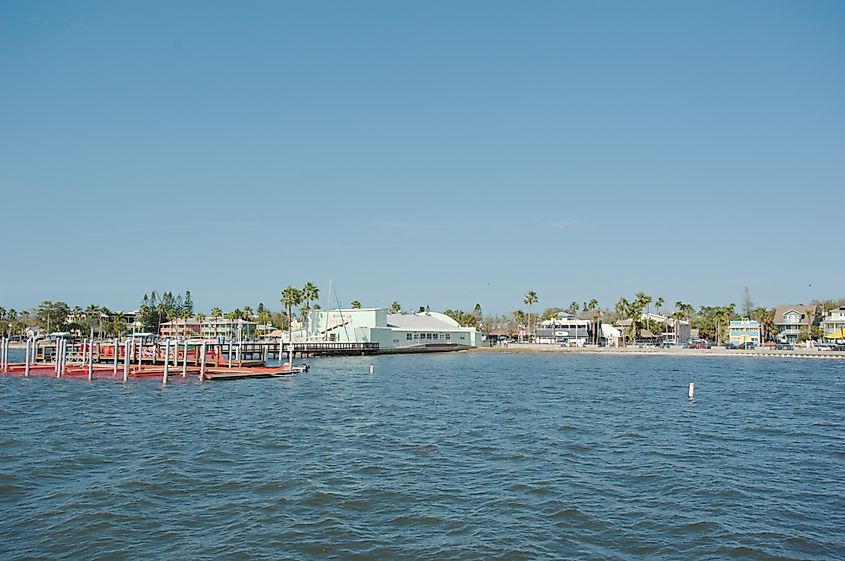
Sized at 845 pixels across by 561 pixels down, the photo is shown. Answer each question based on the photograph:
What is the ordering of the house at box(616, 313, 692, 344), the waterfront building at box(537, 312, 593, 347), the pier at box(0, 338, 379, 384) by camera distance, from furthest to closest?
the house at box(616, 313, 692, 344)
the waterfront building at box(537, 312, 593, 347)
the pier at box(0, 338, 379, 384)

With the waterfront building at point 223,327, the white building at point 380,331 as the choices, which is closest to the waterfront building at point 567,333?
the white building at point 380,331

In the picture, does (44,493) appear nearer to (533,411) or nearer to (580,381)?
(533,411)

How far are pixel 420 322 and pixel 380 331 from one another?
21077 millimetres

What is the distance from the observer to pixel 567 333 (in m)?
162

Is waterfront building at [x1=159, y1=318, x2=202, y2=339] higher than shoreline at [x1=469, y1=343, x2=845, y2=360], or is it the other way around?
waterfront building at [x1=159, y1=318, x2=202, y2=339]

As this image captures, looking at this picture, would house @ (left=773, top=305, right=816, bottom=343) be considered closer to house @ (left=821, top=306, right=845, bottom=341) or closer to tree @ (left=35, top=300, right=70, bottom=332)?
house @ (left=821, top=306, right=845, bottom=341)

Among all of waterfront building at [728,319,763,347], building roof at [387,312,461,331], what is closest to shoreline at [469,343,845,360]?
building roof at [387,312,461,331]

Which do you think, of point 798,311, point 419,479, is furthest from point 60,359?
point 798,311

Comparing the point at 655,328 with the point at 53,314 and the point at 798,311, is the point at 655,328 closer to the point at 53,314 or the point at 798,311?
the point at 798,311

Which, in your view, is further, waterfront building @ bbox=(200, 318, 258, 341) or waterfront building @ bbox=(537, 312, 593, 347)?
waterfront building @ bbox=(537, 312, 593, 347)

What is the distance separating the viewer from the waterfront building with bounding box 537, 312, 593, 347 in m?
160

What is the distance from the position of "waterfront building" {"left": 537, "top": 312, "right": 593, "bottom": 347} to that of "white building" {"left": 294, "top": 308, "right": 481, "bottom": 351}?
27.1m

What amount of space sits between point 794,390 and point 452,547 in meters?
47.2

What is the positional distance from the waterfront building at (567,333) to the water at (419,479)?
116726 mm
